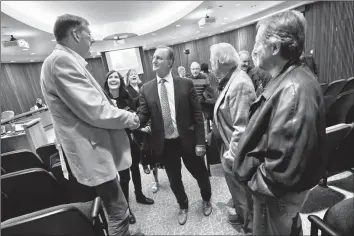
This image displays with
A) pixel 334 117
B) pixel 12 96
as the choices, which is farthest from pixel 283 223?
pixel 12 96

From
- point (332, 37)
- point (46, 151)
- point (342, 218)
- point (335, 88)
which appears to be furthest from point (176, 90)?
point (332, 37)

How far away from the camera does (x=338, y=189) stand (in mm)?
2117

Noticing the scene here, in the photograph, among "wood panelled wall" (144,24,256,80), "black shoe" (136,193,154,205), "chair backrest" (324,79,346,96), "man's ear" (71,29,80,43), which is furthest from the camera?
"wood panelled wall" (144,24,256,80)

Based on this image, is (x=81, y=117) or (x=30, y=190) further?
(x=30, y=190)

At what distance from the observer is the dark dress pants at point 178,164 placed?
6.18 feet

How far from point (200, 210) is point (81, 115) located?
5.10ft

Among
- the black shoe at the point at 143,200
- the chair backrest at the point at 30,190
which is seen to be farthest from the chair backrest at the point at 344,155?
the chair backrest at the point at 30,190

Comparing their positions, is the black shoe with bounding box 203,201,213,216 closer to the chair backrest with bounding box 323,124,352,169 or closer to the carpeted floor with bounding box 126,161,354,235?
the carpeted floor with bounding box 126,161,354,235

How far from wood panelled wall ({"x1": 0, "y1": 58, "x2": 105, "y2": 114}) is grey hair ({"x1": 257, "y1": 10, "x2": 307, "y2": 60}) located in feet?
38.5

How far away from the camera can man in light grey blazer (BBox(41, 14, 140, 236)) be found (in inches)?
46.7

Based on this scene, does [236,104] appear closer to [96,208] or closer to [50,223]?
[96,208]

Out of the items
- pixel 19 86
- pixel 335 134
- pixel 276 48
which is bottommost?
pixel 335 134

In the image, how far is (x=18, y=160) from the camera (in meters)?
2.03

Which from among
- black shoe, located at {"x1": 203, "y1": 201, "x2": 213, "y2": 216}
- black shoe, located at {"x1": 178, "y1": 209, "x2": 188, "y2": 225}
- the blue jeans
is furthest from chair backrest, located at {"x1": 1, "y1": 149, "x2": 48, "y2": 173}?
the blue jeans
